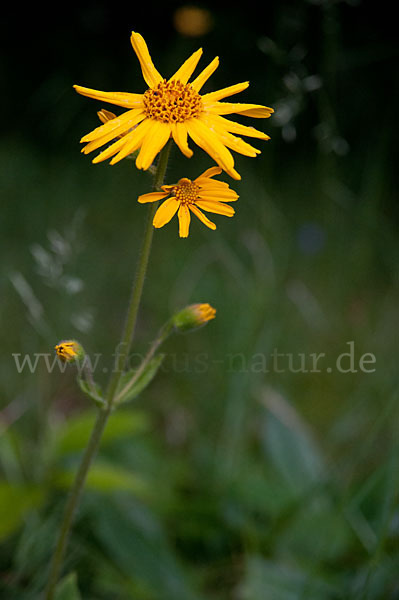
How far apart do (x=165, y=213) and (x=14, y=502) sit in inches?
42.1

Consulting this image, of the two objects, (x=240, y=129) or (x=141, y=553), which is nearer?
(x=240, y=129)

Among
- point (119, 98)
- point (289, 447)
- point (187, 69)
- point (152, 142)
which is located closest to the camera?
point (152, 142)

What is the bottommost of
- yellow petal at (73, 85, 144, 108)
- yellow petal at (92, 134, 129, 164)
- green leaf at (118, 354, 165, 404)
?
green leaf at (118, 354, 165, 404)

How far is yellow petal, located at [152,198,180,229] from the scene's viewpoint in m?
1.05

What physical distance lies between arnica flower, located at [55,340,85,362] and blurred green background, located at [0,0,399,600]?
498 millimetres

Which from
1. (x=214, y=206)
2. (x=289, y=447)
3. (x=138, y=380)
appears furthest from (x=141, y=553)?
(x=214, y=206)

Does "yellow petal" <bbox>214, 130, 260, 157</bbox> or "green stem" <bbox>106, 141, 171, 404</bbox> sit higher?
"yellow petal" <bbox>214, 130, 260, 157</bbox>

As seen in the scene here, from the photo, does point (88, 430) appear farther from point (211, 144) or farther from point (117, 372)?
point (211, 144)

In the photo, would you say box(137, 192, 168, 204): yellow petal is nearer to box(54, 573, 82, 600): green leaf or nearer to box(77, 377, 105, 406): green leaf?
box(77, 377, 105, 406): green leaf

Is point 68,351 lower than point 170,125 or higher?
lower

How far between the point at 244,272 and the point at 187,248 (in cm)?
50

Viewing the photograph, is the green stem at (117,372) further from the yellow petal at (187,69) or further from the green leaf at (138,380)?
the yellow petal at (187,69)

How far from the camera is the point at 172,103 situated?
113 cm

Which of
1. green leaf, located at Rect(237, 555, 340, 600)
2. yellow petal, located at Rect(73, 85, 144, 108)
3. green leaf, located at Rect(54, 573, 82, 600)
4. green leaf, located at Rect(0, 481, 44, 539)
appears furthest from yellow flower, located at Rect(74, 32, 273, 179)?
green leaf, located at Rect(237, 555, 340, 600)
